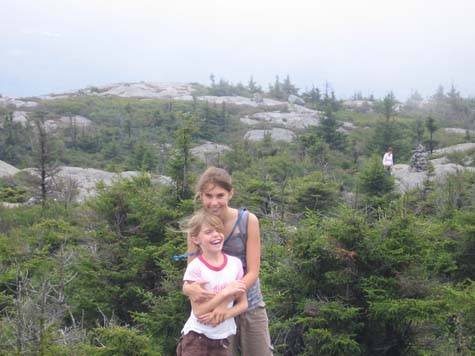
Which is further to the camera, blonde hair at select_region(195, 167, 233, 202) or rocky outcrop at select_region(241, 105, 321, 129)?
rocky outcrop at select_region(241, 105, 321, 129)

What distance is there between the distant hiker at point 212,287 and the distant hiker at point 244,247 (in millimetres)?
83

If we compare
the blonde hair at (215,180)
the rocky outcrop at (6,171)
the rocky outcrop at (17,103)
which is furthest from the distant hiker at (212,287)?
the rocky outcrop at (17,103)

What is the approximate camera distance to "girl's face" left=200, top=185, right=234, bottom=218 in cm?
340

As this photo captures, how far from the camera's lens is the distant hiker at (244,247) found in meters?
3.34

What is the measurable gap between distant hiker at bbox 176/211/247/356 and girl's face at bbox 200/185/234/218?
98 mm

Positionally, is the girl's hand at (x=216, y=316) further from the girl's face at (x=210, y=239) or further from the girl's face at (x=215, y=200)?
the girl's face at (x=215, y=200)

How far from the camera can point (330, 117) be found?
120 feet

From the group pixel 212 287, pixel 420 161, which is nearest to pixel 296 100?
pixel 420 161

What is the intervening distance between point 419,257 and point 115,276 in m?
5.93

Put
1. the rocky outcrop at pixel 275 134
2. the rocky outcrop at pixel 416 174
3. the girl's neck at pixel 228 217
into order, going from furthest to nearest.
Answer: the rocky outcrop at pixel 275 134, the rocky outcrop at pixel 416 174, the girl's neck at pixel 228 217

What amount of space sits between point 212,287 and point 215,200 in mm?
617

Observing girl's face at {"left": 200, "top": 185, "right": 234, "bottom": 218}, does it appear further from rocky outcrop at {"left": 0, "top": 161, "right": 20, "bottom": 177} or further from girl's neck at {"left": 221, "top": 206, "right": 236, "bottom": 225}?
rocky outcrop at {"left": 0, "top": 161, "right": 20, "bottom": 177}

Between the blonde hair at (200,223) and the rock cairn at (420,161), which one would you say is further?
the rock cairn at (420,161)

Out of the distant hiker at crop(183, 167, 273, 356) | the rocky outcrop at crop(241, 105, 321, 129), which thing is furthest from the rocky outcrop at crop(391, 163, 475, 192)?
the rocky outcrop at crop(241, 105, 321, 129)
